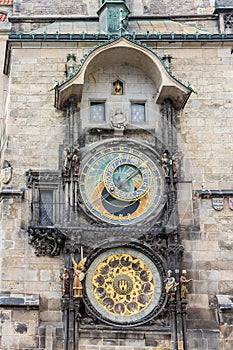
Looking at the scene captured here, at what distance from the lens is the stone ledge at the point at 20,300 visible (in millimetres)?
11648

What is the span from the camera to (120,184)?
1244 centimetres

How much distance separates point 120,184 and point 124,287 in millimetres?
1671

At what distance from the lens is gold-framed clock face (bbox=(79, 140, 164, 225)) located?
485 inches

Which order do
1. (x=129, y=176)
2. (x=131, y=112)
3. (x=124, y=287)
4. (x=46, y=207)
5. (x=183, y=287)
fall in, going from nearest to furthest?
(x=183, y=287) < (x=124, y=287) < (x=46, y=207) < (x=129, y=176) < (x=131, y=112)

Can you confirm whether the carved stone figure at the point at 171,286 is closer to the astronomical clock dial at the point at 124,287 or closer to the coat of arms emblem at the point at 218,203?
the astronomical clock dial at the point at 124,287

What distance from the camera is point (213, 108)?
13.3 meters

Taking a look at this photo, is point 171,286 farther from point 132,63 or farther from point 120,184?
point 132,63

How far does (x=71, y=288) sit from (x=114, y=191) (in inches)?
68.3

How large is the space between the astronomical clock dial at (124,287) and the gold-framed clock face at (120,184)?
24.0 inches

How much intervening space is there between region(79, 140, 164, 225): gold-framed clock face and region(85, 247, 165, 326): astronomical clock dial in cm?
61

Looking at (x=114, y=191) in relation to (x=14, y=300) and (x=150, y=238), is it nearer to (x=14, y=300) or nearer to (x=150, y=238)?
(x=150, y=238)

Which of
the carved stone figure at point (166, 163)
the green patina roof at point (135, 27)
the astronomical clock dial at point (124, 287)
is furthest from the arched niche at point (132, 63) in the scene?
the astronomical clock dial at point (124, 287)

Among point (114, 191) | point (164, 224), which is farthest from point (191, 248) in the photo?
point (114, 191)

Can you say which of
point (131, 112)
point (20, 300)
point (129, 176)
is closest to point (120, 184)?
point (129, 176)
